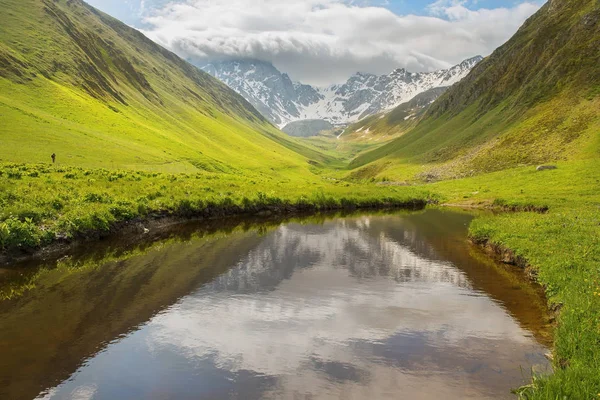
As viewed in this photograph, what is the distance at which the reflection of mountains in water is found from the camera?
2746 cm

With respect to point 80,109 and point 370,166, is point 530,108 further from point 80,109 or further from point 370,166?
point 80,109

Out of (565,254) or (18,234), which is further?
(18,234)

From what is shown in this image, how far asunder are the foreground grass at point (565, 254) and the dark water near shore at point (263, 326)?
1488 mm

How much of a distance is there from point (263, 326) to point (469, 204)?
61915 millimetres

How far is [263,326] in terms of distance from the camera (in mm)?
19125

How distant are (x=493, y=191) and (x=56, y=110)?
88286mm

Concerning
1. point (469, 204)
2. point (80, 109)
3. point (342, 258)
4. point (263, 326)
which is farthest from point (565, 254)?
point (80, 109)

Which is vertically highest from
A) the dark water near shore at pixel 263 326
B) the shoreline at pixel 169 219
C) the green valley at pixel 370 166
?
the green valley at pixel 370 166

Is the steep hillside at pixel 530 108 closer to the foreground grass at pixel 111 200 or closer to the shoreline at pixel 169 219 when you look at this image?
the shoreline at pixel 169 219

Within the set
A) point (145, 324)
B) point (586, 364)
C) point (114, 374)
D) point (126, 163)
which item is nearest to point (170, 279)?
point (145, 324)

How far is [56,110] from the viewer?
89938 millimetres

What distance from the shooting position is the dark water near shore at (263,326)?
14.1 m

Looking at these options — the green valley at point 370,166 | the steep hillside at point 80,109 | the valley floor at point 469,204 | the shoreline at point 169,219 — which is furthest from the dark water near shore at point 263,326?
the steep hillside at point 80,109

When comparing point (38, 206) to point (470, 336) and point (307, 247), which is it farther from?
point (470, 336)
